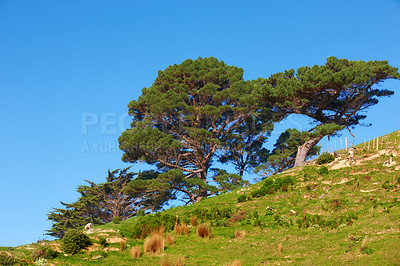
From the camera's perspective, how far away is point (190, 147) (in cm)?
4538

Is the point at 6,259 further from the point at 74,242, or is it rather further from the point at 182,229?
the point at 182,229

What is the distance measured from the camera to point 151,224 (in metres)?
21.7

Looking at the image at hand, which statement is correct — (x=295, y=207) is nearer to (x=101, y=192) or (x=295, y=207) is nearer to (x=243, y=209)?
(x=243, y=209)

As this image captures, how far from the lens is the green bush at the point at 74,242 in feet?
55.1

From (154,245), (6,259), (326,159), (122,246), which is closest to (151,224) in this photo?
(122,246)

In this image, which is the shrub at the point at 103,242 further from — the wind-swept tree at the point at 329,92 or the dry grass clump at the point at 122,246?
the wind-swept tree at the point at 329,92

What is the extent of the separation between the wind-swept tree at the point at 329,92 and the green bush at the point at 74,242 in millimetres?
25721

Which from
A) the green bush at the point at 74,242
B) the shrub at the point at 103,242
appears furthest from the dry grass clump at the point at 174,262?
the shrub at the point at 103,242

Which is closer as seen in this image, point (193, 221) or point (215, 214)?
point (193, 221)

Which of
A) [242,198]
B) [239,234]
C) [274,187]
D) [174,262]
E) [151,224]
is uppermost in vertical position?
[274,187]

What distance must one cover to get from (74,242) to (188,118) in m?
28.7

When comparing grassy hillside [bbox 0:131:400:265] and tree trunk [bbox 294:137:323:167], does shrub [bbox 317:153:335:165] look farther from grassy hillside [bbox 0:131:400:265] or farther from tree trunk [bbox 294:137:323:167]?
tree trunk [bbox 294:137:323:167]

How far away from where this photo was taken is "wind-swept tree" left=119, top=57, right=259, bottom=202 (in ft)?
139

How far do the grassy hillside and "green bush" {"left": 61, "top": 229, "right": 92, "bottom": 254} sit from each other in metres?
0.38
